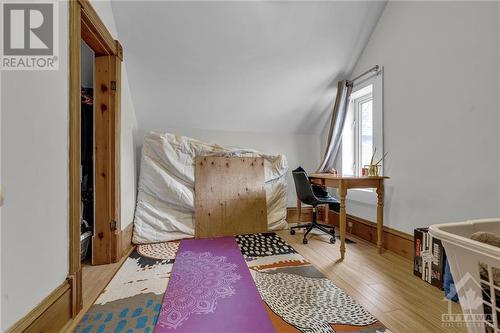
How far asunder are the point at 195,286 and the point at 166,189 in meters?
1.29

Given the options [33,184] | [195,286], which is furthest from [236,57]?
[195,286]

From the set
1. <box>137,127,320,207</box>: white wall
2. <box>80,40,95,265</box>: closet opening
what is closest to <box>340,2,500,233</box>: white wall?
<box>137,127,320,207</box>: white wall

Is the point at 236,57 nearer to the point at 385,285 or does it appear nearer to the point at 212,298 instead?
the point at 212,298

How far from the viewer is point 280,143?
3.37m

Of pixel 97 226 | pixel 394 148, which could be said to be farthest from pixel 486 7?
Answer: pixel 97 226

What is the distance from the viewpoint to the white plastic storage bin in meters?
0.59

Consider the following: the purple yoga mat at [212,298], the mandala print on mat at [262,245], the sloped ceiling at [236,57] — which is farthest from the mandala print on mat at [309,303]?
the sloped ceiling at [236,57]

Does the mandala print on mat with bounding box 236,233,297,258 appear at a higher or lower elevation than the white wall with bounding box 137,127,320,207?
lower

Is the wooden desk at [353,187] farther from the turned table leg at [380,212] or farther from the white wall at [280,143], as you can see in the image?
the white wall at [280,143]

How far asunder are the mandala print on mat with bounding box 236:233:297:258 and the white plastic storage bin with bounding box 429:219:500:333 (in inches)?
62.3

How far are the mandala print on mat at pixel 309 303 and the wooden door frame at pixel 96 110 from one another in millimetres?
1145

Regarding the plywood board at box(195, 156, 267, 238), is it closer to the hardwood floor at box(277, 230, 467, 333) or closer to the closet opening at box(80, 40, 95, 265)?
the hardwood floor at box(277, 230, 467, 333)

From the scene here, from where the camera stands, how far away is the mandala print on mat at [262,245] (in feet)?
7.13

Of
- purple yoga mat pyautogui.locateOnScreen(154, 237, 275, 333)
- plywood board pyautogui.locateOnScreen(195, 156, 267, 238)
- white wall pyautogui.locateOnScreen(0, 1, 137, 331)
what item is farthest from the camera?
plywood board pyautogui.locateOnScreen(195, 156, 267, 238)
